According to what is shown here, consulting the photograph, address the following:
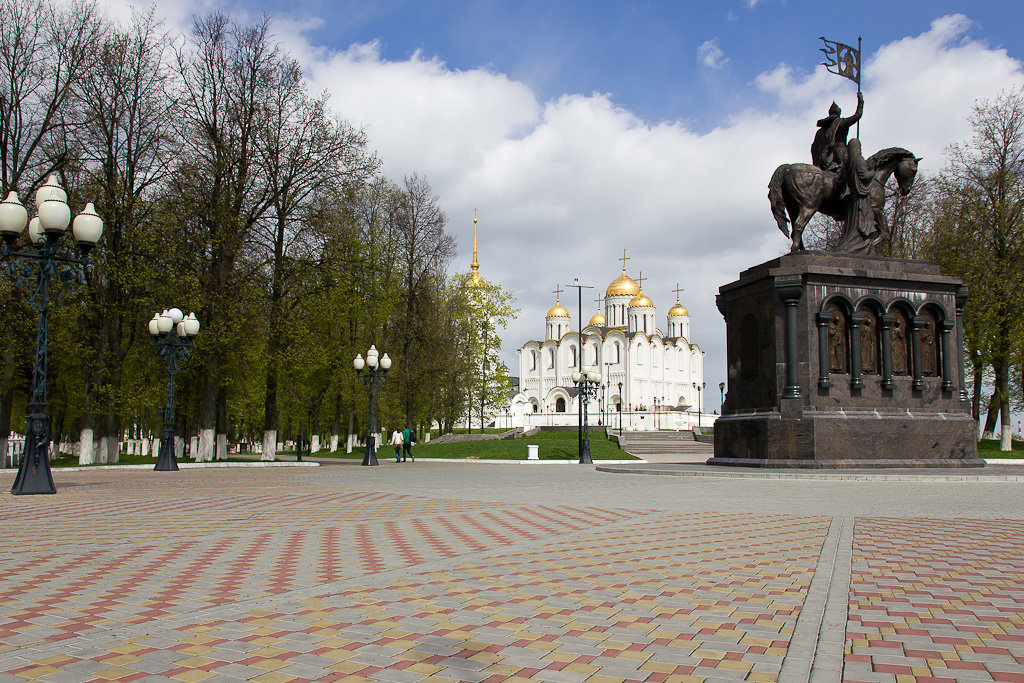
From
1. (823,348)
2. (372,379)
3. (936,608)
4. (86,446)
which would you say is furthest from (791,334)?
(86,446)

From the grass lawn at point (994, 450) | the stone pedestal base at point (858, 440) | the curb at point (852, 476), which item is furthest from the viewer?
the grass lawn at point (994, 450)

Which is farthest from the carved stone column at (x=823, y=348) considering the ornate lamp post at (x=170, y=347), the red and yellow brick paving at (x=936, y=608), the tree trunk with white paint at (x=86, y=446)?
the tree trunk with white paint at (x=86, y=446)

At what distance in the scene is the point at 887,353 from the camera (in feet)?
64.4

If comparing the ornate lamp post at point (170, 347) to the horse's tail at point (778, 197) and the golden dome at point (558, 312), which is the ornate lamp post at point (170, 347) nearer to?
the horse's tail at point (778, 197)

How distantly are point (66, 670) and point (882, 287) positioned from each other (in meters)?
19.8

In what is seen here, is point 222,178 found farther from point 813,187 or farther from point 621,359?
point 621,359

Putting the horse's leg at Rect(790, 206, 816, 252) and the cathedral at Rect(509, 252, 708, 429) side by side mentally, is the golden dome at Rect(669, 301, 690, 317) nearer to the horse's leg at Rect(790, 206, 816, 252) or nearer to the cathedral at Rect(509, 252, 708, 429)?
the cathedral at Rect(509, 252, 708, 429)

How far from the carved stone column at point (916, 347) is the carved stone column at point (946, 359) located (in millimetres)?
656

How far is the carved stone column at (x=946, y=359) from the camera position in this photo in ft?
66.0

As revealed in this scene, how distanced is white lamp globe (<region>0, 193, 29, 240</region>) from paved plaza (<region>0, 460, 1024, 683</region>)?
14.6ft

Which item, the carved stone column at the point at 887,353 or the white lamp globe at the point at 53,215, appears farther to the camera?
the carved stone column at the point at 887,353

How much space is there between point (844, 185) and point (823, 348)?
15.9 feet

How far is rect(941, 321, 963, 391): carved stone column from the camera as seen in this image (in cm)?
2012

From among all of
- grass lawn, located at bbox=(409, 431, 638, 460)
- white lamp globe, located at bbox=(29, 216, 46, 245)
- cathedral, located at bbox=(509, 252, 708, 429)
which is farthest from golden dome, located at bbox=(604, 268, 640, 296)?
white lamp globe, located at bbox=(29, 216, 46, 245)
